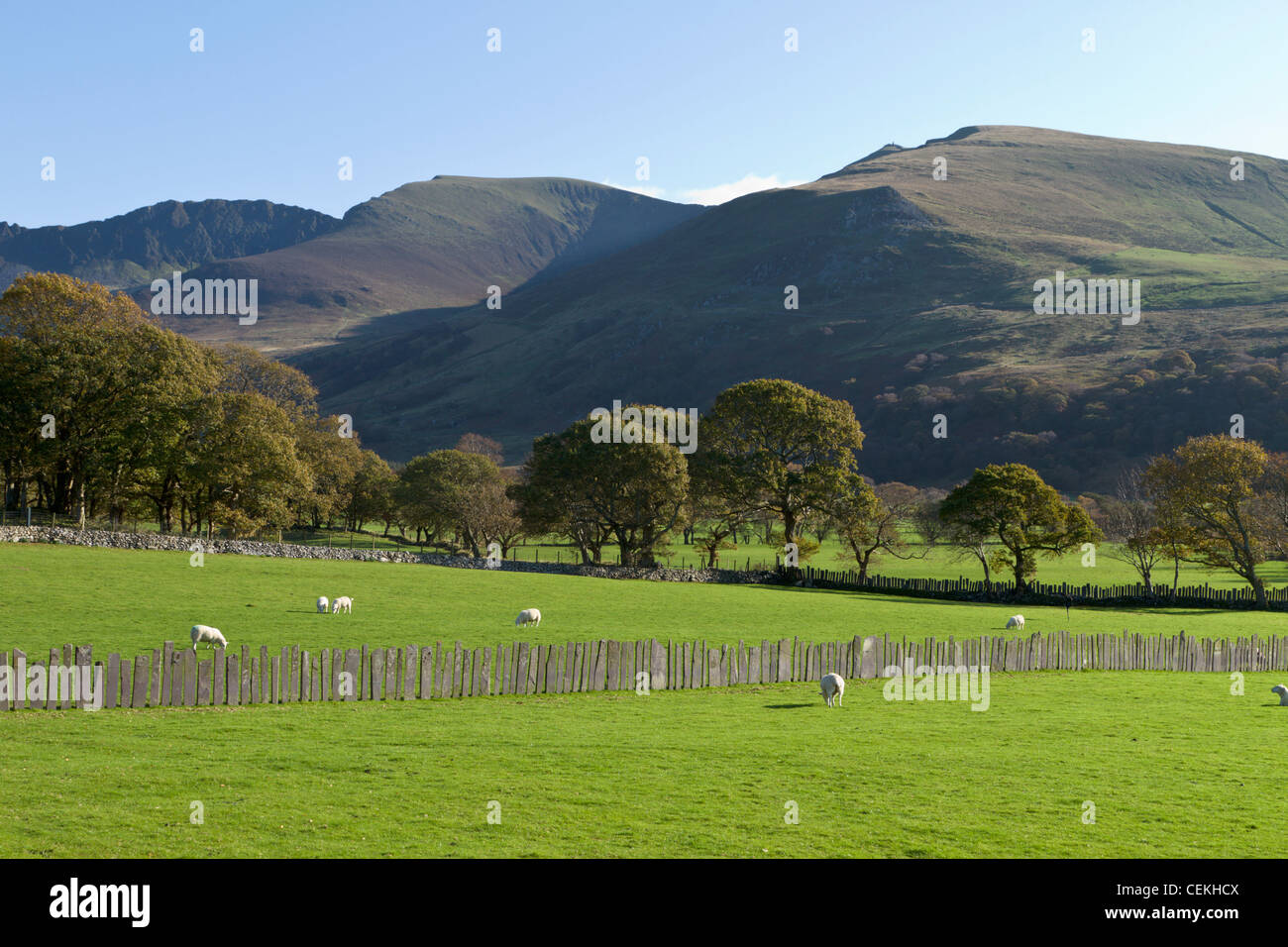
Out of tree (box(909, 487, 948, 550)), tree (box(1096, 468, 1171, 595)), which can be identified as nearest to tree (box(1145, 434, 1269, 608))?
tree (box(1096, 468, 1171, 595))

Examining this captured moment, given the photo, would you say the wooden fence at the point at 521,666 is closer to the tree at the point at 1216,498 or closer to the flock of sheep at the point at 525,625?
the flock of sheep at the point at 525,625

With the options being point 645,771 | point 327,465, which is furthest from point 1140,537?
point 327,465

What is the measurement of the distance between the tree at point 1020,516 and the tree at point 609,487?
1898 centimetres

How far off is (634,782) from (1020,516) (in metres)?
55.7

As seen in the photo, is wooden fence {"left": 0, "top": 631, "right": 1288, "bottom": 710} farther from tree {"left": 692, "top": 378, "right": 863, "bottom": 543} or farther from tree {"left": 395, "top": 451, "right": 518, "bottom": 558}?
tree {"left": 395, "top": 451, "right": 518, "bottom": 558}

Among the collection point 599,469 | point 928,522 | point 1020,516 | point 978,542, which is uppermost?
point 599,469

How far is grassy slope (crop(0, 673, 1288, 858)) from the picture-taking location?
39.1ft

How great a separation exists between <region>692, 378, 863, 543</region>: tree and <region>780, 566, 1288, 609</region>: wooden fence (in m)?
5.50

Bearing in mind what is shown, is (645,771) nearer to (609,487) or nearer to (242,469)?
(609,487)

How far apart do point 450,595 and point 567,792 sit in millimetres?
31596

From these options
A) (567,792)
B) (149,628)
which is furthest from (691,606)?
(567,792)

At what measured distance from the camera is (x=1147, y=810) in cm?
1398

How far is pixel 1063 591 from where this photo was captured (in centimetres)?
6531
